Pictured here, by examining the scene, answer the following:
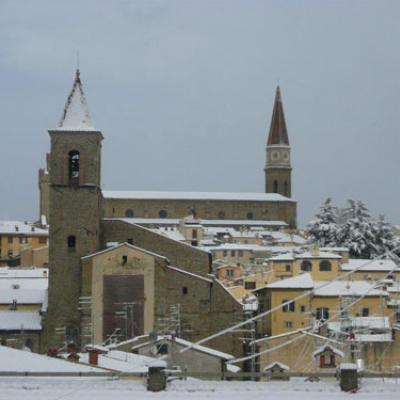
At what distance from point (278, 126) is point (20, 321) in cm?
12828

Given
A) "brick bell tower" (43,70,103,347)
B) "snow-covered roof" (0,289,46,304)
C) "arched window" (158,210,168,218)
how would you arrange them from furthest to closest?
"arched window" (158,210,168,218) → "snow-covered roof" (0,289,46,304) → "brick bell tower" (43,70,103,347)

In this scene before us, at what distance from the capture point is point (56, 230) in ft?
195

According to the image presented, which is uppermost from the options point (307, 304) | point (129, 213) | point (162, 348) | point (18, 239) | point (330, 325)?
point (129, 213)

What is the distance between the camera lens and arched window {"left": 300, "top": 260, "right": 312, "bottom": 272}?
79.6 metres

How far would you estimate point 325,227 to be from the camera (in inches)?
4306

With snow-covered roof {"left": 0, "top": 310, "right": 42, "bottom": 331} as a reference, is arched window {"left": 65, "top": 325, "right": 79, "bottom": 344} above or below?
below

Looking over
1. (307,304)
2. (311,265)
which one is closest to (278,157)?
(311,265)

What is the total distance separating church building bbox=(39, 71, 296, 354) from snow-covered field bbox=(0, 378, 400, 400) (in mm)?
33484

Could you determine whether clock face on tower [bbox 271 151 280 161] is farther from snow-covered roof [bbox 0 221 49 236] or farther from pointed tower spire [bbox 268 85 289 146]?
Answer: snow-covered roof [bbox 0 221 49 236]

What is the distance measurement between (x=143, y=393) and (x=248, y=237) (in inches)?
4484

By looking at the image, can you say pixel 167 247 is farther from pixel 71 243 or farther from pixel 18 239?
pixel 18 239

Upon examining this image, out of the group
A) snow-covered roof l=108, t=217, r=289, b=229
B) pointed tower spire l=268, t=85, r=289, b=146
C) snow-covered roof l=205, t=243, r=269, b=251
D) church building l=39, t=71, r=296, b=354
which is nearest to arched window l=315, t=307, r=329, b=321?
church building l=39, t=71, r=296, b=354

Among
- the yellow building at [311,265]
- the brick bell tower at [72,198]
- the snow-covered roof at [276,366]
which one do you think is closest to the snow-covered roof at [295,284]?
the yellow building at [311,265]

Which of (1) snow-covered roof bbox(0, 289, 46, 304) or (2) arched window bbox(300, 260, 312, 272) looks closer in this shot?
(1) snow-covered roof bbox(0, 289, 46, 304)
